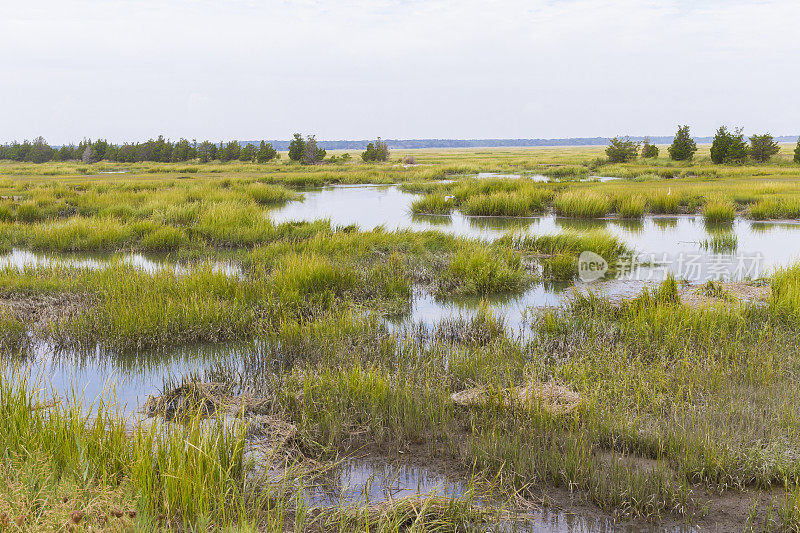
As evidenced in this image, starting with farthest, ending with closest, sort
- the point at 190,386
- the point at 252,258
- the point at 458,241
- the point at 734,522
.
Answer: the point at 458,241 → the point at 252,258 → the point at 190,386 → the point at 734,522

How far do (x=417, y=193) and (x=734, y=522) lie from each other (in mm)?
26915

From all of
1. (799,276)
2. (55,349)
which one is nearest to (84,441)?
(55,349)

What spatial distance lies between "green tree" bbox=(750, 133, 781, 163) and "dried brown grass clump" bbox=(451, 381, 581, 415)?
→ 4436cm

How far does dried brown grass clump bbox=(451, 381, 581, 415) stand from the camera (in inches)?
182

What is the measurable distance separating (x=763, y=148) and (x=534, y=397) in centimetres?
4514

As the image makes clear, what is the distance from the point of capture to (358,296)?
895 cm

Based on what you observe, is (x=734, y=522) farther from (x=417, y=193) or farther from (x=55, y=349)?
(x=417, y=193)

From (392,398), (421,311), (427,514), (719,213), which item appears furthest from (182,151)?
(427,514)

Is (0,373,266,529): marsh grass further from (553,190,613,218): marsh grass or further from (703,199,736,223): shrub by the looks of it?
(703,199,736,223): shrub

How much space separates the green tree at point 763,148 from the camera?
133ft

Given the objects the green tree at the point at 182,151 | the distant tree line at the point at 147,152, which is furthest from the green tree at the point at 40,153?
the green tree at the point at 182,151

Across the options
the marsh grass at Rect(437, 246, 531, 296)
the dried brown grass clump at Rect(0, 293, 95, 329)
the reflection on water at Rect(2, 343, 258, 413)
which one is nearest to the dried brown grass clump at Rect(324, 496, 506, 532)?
the reflection on water at Rect(2, 343, 258, 413)
